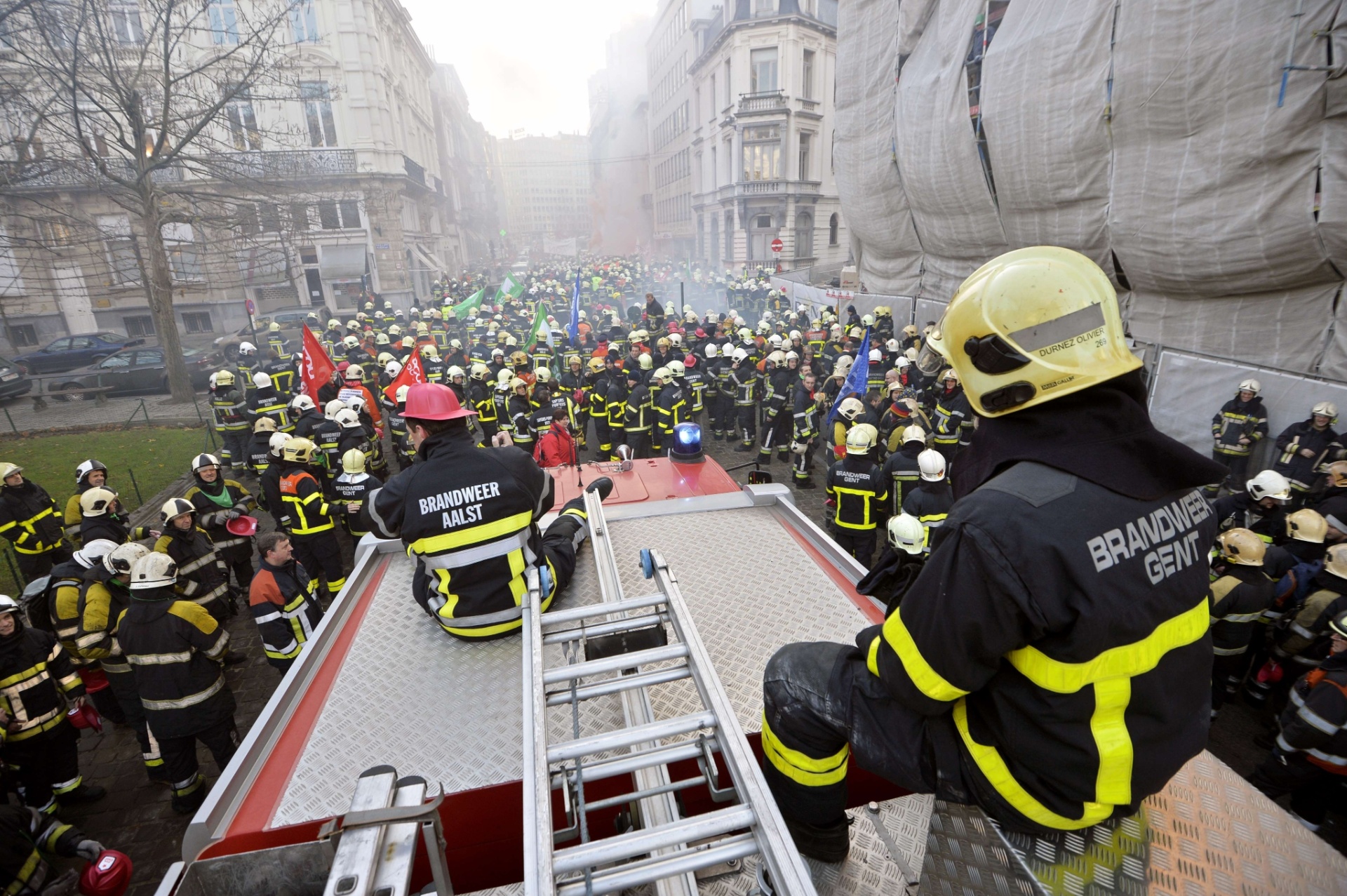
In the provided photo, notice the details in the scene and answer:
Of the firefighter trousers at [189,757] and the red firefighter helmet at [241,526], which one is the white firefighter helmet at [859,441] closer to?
the firefighter trousers at [189,757]

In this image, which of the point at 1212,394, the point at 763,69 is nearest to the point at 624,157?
the point at 763,69

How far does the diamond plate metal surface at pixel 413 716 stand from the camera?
94.7 inches

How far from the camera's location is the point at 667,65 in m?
60.4

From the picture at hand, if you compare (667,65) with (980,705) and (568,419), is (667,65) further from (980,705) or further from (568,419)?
(980,705)

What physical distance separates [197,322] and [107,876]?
36.6 meters

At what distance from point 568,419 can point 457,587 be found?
6934mm

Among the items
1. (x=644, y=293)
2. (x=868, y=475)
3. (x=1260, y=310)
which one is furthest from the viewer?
(x=644, y=293)

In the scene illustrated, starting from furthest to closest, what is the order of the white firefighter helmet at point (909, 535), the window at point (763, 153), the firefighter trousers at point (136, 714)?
the window at point (763, 153), the white firefighter helmet at point (909, 535), the firefighter trousers at point (136, 714)

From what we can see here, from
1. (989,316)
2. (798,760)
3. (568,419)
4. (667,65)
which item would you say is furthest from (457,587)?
(667,65)

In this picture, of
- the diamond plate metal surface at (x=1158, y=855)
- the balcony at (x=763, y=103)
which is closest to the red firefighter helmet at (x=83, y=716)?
the diamond plate metal surface at (x=1158, y=855)

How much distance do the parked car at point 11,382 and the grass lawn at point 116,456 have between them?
216 inches

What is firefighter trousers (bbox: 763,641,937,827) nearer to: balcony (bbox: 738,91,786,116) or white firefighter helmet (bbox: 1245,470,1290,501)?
white firefighter helmet (bbox: 1245,470,1290,501)

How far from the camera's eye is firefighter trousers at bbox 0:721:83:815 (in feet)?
14.2

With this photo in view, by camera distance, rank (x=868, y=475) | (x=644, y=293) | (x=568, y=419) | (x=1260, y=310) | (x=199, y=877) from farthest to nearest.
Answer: (x=644, y=293) < (x=568, y=419) < (x=1260, y=310) < (x=868, y=475) < (x=199, y=877)
